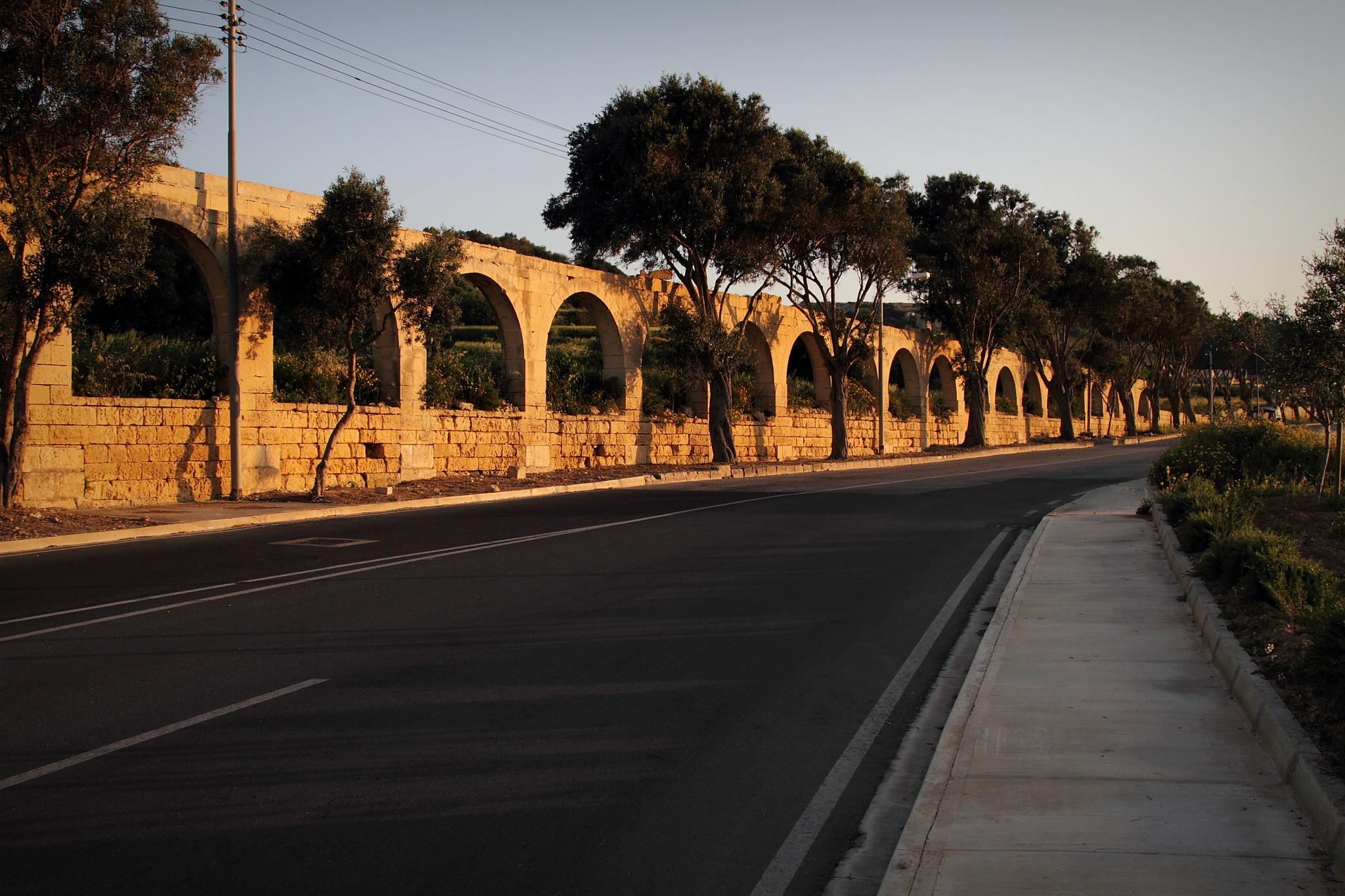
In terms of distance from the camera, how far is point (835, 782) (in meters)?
4.97

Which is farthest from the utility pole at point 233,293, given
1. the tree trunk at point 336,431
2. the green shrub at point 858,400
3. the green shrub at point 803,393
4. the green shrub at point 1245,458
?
the green shrub at point 858,400

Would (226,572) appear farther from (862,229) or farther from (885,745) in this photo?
(862,229)

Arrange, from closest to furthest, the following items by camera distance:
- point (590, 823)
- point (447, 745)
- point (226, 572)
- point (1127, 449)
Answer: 1. point (590, 823)
2. point (447, 745)
3. point (226, 572)
4. point (1127, 449)

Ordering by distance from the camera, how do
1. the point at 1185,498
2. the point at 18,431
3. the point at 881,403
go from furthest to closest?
the point at 881,403 < the point at 18,431 < the point at 1185,498

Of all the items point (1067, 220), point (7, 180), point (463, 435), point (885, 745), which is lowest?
point (885, 745)

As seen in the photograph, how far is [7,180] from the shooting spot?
14.2 meters

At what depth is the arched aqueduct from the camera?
54.0 feet

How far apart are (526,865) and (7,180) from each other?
571 inches

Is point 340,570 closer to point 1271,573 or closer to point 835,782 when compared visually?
point 835,782

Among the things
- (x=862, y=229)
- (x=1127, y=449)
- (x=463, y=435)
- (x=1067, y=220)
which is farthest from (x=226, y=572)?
(x=1067, y=220)

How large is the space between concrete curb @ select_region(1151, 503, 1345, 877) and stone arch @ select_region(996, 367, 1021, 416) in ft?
173

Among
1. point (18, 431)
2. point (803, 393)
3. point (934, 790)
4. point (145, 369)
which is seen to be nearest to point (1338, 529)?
point (934, 790)

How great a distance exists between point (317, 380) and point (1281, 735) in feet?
62.9

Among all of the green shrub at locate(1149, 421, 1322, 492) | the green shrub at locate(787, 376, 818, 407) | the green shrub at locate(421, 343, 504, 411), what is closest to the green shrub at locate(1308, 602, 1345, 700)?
the green shrub at locate(1149, 421, 1322, 492)
